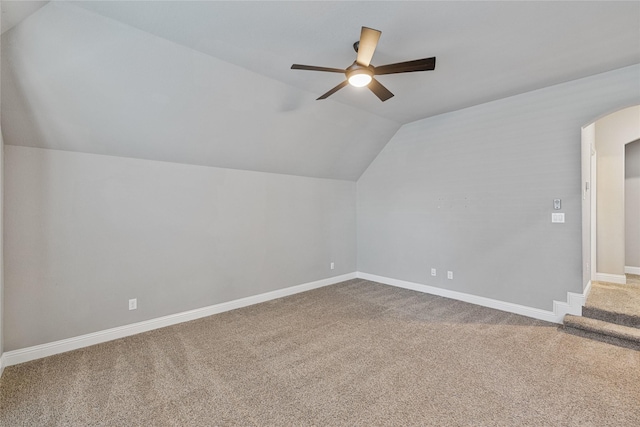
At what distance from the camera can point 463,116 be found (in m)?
4.32

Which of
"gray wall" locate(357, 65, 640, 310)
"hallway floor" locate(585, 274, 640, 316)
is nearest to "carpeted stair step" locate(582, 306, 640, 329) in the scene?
"hallway floor" locate(585, 274, 640, 316)

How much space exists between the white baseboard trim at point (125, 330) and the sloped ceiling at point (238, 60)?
1.91 m

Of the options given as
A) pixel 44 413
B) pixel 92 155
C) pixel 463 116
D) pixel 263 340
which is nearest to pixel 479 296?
pixel 463 116

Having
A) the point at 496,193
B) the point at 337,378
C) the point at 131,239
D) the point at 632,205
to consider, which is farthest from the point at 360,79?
the point at 632,205

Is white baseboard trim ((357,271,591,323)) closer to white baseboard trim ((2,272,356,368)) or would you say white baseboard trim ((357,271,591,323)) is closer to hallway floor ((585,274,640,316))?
hallway floor ((585,274,640,316))

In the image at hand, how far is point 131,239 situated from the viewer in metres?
3.32

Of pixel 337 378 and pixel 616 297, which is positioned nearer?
pixel 337 378

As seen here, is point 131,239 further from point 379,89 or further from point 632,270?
point 632,270

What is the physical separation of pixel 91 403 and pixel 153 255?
5.38ft

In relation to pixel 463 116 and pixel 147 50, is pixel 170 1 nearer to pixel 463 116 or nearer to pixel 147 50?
pixel 147 50

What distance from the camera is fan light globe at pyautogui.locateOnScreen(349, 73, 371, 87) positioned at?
247 cm

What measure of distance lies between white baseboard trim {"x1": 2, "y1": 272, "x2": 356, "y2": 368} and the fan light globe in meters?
3.24

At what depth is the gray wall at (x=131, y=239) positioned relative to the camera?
2.77 meters

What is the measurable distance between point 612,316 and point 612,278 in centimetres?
185
